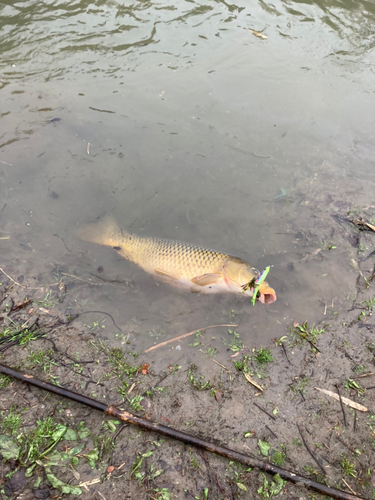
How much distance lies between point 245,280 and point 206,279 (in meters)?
0.46

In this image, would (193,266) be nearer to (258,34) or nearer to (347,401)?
(347,401)

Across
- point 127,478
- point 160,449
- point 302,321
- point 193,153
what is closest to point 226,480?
point 160,449

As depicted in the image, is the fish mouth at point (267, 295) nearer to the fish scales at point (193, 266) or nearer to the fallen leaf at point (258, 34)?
the fish scales at point (193, 266)

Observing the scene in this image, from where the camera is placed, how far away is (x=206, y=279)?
3.60 meters

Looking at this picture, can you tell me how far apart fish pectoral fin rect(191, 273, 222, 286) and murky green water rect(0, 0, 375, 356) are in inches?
8.5

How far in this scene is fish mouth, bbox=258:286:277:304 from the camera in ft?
10.9

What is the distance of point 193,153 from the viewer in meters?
4.77

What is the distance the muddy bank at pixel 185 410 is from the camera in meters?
2.33

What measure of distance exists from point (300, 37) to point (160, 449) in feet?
26.1

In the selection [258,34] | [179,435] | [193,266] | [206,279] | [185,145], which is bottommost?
[179,435]

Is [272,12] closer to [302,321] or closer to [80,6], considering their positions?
[80,6]

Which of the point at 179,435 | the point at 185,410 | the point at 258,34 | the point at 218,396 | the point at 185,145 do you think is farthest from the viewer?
the point at 258,34

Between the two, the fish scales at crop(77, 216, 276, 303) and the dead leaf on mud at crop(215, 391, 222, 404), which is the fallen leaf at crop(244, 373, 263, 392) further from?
the fish scales at crop(77, 216, 276, 303)

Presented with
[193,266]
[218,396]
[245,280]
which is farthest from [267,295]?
[218,396]
